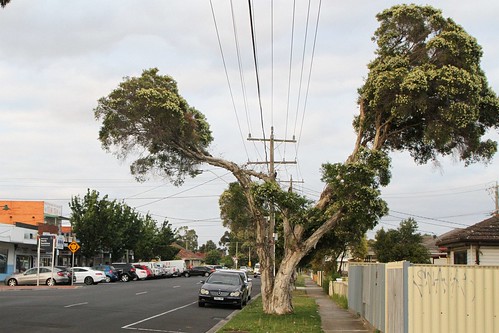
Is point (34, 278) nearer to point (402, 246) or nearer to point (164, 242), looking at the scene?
point (402, 246)

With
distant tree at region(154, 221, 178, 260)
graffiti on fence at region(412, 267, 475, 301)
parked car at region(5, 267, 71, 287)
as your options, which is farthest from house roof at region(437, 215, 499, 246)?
distant tree at region(154, 221, 178, 260)

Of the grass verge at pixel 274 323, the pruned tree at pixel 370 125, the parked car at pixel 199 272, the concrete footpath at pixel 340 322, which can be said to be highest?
the pruned tree at pixel 370 125

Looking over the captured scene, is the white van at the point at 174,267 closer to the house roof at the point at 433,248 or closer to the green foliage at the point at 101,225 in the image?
the green foliage at the point at 101,225

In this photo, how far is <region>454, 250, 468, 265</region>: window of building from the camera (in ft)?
68.5

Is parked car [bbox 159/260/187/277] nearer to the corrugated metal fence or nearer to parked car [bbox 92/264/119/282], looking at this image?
parked car [bbox 92/264/119/282]

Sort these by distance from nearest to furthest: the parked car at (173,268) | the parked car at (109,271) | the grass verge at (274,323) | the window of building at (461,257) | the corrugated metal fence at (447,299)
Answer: the corrugated metal fence at (447,299), the grass verge at (274,323), the window of building at (461,257), the parked car at (109,271), the parked car at (173,268)

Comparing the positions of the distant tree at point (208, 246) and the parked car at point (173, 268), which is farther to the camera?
the distant tree at point (208, 246)

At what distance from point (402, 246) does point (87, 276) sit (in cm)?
2399

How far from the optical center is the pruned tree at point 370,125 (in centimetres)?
1602

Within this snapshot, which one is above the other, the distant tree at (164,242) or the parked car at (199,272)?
the distant tree at (164,242)

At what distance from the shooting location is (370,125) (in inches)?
746

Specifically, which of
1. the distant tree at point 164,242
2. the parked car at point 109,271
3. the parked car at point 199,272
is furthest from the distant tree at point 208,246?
the parked car at point 109,271

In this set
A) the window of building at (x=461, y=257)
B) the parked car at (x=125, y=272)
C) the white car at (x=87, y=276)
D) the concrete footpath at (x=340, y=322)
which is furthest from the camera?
the parked car at (x=125, y=272)

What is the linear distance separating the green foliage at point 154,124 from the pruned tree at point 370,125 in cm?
3
